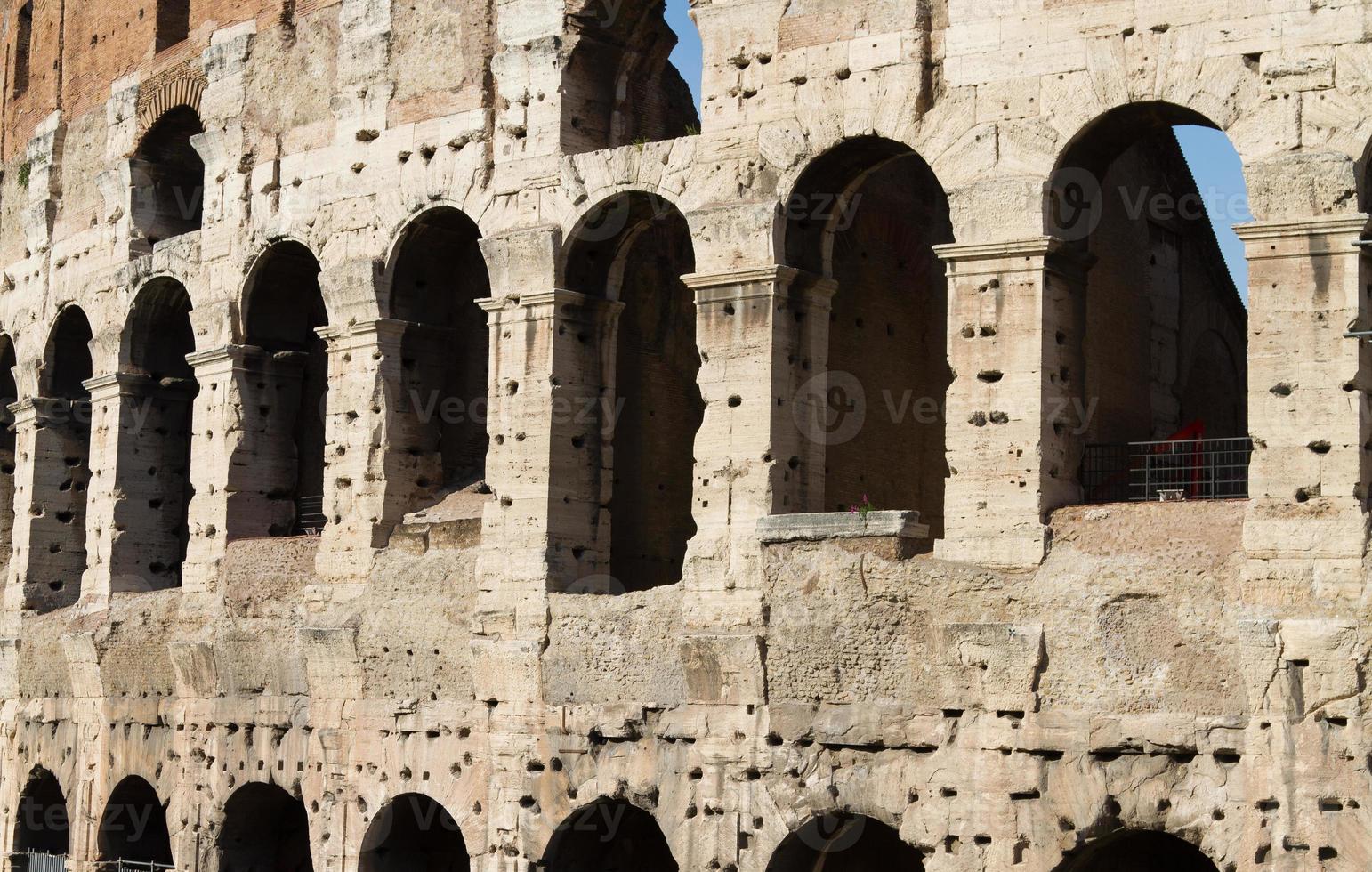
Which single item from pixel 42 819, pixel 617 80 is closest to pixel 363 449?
pixel 617 80

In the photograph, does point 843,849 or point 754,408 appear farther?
point 843,849

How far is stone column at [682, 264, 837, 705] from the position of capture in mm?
14914

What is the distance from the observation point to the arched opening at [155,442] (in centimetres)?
2033

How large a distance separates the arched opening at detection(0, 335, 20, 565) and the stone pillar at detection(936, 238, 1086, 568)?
493 inches

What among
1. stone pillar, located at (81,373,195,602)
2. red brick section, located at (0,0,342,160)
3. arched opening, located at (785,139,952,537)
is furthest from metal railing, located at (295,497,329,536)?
arched opening, located at (785,139,952,537)

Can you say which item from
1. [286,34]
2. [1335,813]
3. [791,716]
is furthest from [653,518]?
[1335,813]

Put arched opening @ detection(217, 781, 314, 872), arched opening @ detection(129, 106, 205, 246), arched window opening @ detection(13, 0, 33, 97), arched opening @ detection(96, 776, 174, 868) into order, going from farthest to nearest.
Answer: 1. arched window opening @ detection(13, 0, 33, 97)
2. arched opening @ detection(129, 106, 205, 246)
3. arched opening @ detection(96, 776, 174, 868)
4. arched opening @ detection(217, 781, 314, 872)

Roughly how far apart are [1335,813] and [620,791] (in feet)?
16.6

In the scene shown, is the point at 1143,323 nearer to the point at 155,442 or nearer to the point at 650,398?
the point at 650,398

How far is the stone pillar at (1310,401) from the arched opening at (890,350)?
3697 millimetres

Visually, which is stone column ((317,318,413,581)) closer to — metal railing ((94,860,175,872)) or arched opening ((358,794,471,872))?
arched opening ((358,794,471,872))

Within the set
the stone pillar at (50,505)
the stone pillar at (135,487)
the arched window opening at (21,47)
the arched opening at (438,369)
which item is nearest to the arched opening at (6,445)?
the stone pillar at (50,505)

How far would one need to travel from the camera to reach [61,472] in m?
22.0

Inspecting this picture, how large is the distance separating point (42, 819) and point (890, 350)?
9.76 meters
